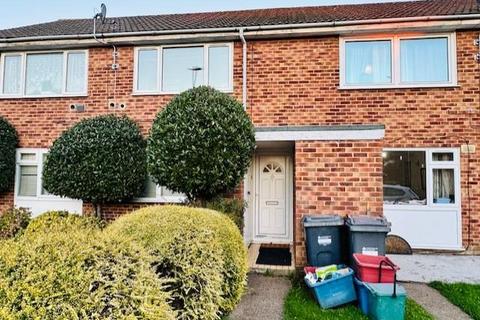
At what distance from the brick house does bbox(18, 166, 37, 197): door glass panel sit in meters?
0.03

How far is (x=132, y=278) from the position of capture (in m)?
2.28

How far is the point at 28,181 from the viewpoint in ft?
29.7

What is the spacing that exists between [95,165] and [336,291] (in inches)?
226

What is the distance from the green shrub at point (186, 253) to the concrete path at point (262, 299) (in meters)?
0.60

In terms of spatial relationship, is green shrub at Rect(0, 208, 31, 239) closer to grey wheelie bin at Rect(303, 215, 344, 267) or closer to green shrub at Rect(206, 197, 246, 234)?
green shrub at Rect(206, 197, 246, 234)

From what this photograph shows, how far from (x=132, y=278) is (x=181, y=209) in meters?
1.88

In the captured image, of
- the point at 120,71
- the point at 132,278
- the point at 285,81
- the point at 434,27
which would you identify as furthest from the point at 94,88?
the point at 434,27

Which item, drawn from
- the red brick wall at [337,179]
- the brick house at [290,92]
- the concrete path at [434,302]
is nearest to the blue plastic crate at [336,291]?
the concrete path at [434,302]

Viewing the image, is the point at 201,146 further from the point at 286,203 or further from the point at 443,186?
the point at 443,186

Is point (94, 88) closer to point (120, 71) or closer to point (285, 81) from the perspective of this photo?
point (120, 71)

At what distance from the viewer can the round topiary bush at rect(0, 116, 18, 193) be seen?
8.48 meters

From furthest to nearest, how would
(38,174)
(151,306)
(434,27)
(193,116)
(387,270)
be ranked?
(38,174)
(434,27)
(193,116)
(387,270)
(151,306)

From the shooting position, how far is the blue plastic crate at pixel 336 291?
4648 millimetres

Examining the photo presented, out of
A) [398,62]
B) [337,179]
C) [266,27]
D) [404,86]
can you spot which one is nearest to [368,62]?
[398,62]
